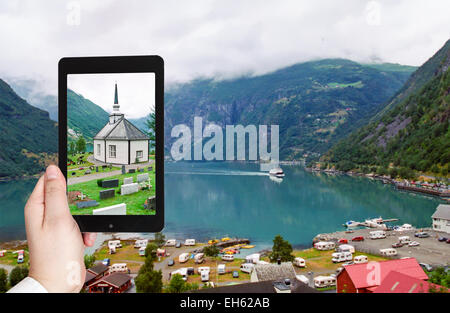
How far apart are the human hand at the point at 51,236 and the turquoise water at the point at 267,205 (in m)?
7.41

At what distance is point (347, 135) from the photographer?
1398 centimetres

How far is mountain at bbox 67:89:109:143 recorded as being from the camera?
690 millimetres

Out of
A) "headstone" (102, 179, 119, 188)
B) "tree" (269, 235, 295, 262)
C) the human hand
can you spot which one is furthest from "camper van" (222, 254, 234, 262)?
the human hand

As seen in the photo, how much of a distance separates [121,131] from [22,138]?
22.6 feet

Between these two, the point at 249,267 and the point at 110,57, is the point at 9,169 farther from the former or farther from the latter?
the point at 110,57

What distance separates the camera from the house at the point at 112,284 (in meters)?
3.60

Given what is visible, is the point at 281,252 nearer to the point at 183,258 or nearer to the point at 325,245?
the point at 183,258

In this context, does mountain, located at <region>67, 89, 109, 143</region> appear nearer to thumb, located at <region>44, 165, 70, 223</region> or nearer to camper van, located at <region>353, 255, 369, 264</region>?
thumb, located at <region>44, 165, 70, 223</region>

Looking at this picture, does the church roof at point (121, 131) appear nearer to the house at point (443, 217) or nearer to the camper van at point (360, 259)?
the camper van at point (360, 259)

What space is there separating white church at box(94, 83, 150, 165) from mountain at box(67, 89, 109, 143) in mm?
22

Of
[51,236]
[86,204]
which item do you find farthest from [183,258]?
[51,236]

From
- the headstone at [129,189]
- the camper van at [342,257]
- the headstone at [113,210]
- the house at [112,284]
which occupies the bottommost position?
the camper van at [342,257]

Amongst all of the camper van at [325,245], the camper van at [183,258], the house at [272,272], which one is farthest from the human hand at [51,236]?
the camper van at [325,245]
